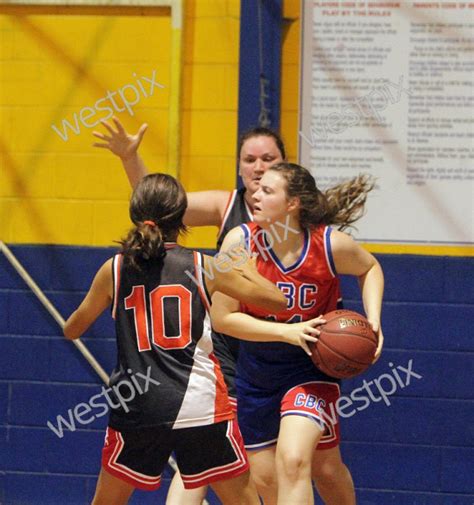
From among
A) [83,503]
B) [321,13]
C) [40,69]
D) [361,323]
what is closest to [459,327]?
[361,323]

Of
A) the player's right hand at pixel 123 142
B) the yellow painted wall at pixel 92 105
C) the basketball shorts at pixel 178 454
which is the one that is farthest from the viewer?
the yellow painted wall at pixel 92 105

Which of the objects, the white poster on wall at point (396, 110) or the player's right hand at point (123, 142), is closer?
the player's right hand at point (123, 142)

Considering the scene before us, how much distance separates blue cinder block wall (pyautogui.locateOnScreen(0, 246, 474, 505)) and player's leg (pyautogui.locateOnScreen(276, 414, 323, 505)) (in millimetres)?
1392

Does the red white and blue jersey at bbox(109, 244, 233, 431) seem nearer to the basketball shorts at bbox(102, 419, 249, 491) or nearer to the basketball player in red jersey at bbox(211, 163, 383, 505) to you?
the basketball shorts at bbox(102, 419, 249, 491)

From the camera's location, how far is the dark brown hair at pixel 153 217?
4.19 meters

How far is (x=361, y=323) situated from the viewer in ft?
15.4

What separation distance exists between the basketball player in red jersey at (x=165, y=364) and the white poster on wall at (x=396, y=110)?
1918mm

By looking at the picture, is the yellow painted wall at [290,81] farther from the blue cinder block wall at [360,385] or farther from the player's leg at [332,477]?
the player's leg at [332,477]

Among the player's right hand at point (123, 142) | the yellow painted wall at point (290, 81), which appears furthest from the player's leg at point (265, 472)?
the yellow painted wall at point (290, 81)

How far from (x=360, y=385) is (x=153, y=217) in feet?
7.30

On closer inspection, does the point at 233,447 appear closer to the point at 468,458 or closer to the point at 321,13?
the point at 468,458

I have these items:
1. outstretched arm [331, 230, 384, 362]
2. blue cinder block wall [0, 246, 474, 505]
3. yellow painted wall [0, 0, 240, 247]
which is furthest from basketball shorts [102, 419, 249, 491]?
yellow painted wall [0, 0, 240, 247]

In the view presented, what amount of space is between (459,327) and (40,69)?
2.72m

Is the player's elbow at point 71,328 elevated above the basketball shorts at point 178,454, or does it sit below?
above
